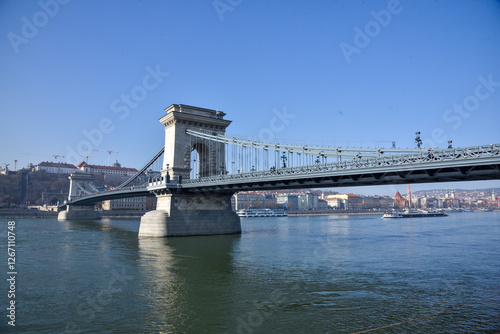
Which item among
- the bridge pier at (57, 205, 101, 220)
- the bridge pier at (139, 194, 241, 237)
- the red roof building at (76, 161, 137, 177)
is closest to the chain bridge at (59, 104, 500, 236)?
the bridge pier at (139, 194, 241, 237)

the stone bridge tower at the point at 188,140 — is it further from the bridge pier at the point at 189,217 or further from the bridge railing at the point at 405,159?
the bridge railing at the point at 405,159

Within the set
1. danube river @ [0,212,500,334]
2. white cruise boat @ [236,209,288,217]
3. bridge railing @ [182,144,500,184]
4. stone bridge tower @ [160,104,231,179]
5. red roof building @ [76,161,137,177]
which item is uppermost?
red roof building @ [76,161,137,177]

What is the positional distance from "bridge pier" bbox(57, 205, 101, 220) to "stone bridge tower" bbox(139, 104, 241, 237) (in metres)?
54.3

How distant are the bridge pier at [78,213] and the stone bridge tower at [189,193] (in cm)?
5431

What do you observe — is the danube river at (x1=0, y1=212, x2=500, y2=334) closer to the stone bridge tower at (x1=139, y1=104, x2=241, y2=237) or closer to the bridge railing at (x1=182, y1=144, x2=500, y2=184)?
the bridge railing at (x1=182, y1=144, x2=500, y2=184)

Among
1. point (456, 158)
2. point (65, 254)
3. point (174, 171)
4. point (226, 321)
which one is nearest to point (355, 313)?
point (226, 321)

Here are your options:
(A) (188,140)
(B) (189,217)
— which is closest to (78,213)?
(A) (188,140)

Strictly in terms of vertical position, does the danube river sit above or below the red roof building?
below

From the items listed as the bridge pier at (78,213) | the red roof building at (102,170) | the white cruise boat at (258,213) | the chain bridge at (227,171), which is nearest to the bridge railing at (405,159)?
the chain bridge at (227,171)

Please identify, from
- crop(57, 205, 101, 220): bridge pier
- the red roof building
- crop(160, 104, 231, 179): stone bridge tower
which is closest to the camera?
crop(160, 104, 231, 179): stone bridge tower

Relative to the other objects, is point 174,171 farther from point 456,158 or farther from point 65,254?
point 456,158

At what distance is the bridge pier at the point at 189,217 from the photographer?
37094 mm

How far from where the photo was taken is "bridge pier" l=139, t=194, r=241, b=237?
37094 millimetres

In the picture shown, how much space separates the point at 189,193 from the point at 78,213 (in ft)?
195
